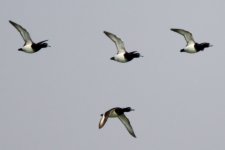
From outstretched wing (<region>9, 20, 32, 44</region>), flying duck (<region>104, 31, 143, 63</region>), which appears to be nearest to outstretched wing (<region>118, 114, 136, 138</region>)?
flying duck (<region>104, 31, 143, 63</region>)

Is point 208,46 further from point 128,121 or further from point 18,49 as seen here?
point 18,49

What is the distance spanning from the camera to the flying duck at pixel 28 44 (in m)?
74.4

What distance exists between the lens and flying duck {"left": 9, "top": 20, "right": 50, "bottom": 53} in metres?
74.4

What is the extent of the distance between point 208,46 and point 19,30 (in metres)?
16.7

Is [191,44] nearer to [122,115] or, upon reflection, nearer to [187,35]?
[187,35]

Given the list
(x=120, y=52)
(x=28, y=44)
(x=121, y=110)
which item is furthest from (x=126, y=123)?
Result: (x=28, y=44)

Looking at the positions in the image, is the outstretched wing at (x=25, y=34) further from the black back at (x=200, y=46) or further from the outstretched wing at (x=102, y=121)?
the black back at (x=200, y=46)

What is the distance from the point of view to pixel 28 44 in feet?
247

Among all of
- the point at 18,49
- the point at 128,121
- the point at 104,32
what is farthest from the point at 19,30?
the point at 128,121

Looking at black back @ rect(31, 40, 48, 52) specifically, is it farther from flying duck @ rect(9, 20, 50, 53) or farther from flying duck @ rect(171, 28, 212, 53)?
flying duck @ rect(171, 28, 212, 53)

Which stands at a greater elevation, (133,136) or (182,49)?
(182,49)

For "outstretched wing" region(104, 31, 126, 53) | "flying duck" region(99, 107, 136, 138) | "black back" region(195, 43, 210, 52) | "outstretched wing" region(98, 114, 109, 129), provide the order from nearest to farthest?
"outstretched wing" region(98, 114, 109, 129)
"flying duck" region(99, 107, 136, 138)
"black back" region(195, 43, 210, 52)
"outstretched wing" region(104, 31, 126, 53)

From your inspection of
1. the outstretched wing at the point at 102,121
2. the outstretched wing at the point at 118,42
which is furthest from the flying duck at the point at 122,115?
the outstretched wing at the point at 118,42

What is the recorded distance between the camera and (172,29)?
72062 millimetres
